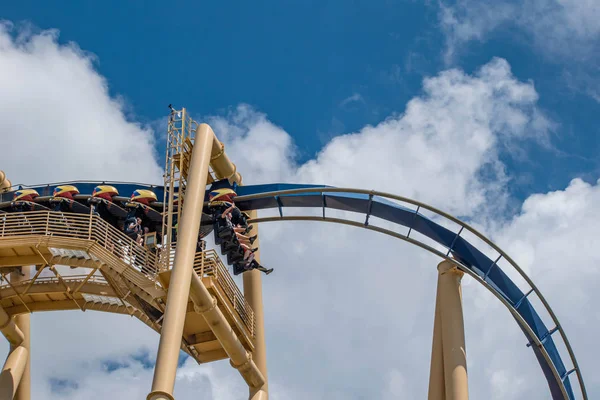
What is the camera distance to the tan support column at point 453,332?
20000 mm

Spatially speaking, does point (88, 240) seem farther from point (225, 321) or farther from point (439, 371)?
point (439, 371)

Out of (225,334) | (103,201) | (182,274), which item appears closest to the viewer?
(182,274)

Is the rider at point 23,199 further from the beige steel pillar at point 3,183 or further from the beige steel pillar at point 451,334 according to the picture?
the beige steel pillar at point 451,334

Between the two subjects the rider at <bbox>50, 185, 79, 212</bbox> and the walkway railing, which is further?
the rider at <bbox>50, 185, 79, 212</bbox>

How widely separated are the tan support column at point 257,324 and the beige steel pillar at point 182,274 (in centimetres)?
399

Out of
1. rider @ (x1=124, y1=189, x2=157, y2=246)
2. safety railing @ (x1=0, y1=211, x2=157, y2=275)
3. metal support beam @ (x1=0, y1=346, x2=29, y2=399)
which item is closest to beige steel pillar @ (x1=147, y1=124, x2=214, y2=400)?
safety railing @ (x1=0, y1=211, x2=157, y2=275)

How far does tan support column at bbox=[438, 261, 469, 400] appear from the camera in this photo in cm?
2000

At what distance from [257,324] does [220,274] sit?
287cm

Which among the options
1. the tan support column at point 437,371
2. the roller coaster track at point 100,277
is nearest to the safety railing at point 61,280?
the roller coaster track at point 100,277

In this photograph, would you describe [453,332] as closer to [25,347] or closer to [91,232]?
[91,232]

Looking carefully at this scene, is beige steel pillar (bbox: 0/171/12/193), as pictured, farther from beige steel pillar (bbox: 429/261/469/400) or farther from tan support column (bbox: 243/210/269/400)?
beige steel pillar (bbox: 429/261/469/400)

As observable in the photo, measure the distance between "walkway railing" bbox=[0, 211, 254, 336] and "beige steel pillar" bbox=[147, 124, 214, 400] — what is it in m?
1.04

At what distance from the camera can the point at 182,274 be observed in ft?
59.5

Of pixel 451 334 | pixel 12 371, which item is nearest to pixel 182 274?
pixel 451 334
